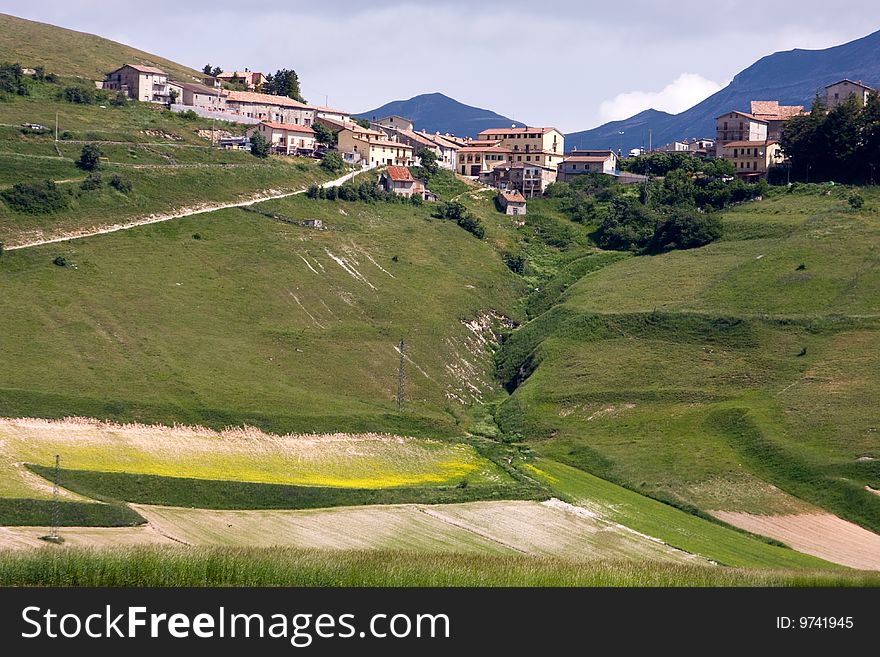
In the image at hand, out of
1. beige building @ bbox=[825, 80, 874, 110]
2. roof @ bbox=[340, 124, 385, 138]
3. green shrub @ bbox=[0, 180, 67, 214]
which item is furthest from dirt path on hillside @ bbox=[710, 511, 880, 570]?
beige building @ bbox=[825, 80, 874, 110]

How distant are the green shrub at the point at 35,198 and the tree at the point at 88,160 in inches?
383

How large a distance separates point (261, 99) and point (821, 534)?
125 meters

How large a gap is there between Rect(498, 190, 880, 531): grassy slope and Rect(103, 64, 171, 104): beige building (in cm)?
6891

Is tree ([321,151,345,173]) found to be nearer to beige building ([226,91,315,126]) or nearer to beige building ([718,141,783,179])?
beige building ([226,91,315,126])

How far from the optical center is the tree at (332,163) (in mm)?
164575

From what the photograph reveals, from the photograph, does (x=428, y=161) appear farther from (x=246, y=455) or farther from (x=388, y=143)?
(x=246, y=455)

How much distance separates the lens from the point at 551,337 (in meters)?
125

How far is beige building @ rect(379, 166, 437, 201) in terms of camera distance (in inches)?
6560

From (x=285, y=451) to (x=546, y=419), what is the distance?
25494 millimetres

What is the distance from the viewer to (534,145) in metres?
195

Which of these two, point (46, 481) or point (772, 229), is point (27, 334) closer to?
point (46, 481)

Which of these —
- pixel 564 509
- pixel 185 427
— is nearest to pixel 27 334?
pixel 185 427

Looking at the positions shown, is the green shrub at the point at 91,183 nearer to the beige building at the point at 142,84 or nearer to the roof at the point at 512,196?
the beige building at the point at 142,84

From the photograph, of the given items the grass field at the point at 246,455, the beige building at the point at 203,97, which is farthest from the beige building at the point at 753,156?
the grass field at the point at 246,455
